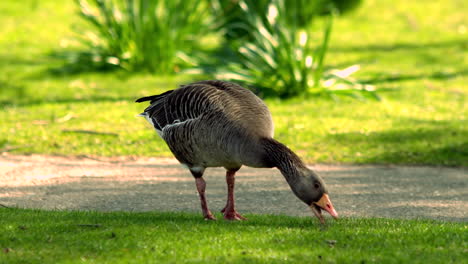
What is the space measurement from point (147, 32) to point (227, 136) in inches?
364

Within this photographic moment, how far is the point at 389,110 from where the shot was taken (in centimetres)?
1223

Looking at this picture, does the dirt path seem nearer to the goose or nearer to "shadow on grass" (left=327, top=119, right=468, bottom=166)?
"shadow on grass" (left=327, top=119, right=468, bottom=166)

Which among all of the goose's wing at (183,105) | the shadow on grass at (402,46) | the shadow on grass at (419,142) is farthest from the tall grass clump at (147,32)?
the goose's wing at (183,105)

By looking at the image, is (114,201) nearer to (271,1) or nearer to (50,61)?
(271,1)

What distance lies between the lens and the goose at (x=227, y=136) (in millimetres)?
5539

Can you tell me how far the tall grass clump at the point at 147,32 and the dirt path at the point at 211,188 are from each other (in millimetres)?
5405

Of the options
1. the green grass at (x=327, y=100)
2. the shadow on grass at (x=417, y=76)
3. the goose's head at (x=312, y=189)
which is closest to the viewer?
the goose's head at (x=312, y=189)

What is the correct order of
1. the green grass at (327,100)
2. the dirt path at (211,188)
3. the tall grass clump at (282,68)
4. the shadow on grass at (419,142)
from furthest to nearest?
1. the tall grass clump at (282,68)
2. the green grass at (327,100)
3. the shadow on grass at (419,142)
4. the dirt path at (211,188)

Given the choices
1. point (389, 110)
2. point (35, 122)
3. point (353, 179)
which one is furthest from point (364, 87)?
point (35, 122)

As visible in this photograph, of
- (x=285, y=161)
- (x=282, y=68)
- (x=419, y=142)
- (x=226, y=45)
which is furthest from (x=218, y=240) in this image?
(x=226, y=45)

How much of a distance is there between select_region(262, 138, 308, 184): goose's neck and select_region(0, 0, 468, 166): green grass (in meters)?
4.16

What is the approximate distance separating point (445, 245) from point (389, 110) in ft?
22.4

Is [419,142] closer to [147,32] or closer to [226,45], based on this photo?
[226,45]

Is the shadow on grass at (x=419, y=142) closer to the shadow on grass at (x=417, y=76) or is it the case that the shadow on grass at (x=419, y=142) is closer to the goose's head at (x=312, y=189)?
the shadow on grass at (x=417, y=76)
